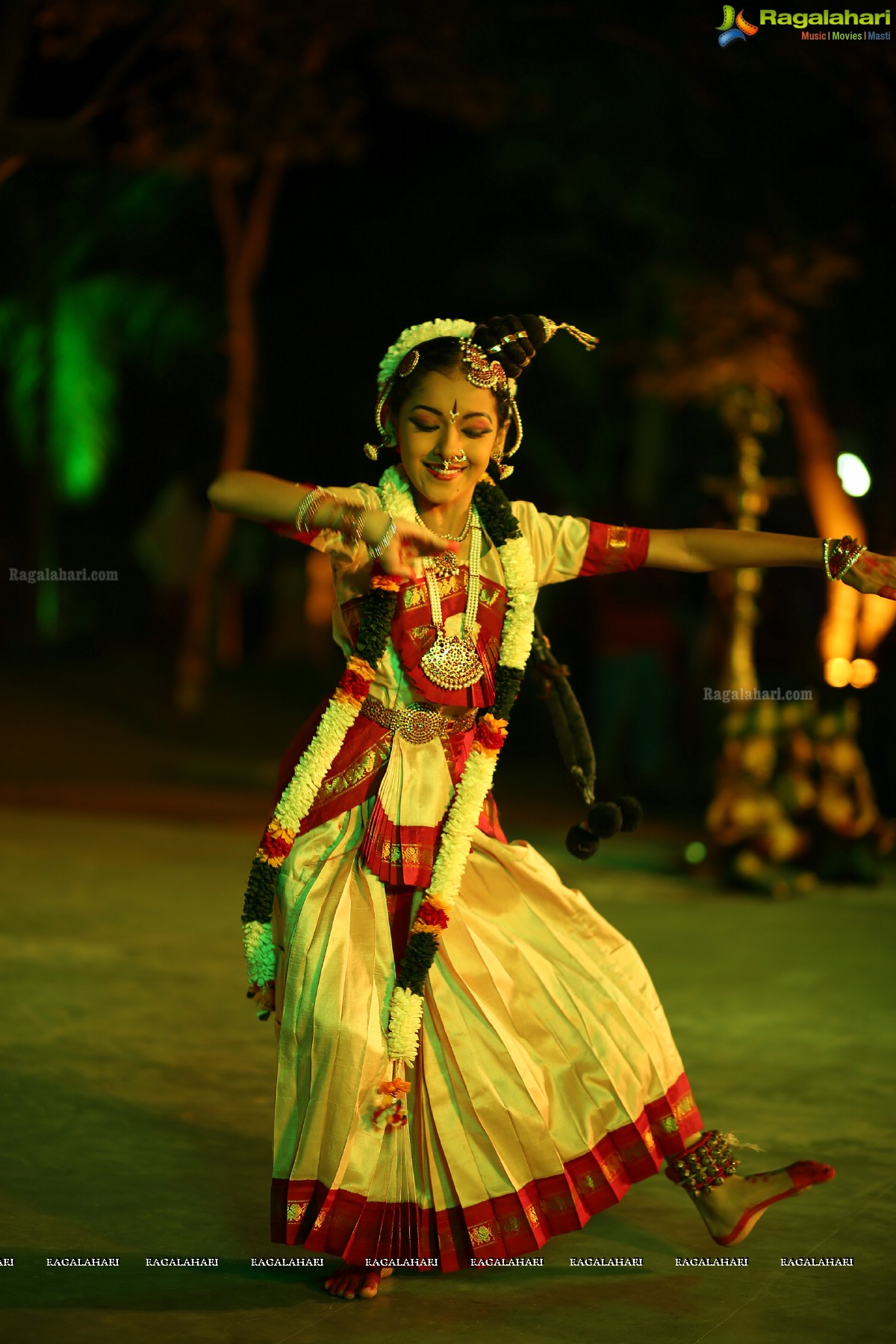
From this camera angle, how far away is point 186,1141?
508cm

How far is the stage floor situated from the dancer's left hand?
1.62 m

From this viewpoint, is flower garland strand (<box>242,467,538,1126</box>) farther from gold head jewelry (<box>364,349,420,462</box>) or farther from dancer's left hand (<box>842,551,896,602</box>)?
dancer's left hand (<box>842,551,896,602</box>)

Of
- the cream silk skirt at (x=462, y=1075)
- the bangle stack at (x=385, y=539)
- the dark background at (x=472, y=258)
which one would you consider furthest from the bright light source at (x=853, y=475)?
the bangle stack at (x=385, y=539)

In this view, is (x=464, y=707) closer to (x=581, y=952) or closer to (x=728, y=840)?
(x=581, y=952)

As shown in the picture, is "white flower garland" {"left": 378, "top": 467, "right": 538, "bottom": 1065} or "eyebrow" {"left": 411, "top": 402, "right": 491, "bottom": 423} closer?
"white flower garland" {"left": 378, "top": 467, "right": 538, "bottom": 1065}

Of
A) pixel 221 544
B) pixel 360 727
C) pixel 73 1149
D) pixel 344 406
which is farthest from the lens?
pixel 344 406

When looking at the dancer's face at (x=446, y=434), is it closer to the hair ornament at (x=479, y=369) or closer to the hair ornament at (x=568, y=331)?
the hair ornament at (x=479, y=369)

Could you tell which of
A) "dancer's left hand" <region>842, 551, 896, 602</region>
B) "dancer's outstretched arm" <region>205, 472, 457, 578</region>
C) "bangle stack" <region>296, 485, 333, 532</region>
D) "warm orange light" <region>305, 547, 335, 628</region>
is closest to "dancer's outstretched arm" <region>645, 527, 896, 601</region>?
"dancer's left hand" <region>842, 551, 896, 602</region>

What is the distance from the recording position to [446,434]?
4.21 m

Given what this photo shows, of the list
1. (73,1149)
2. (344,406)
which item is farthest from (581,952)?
(344,406)

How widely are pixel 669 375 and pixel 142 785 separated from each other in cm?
561

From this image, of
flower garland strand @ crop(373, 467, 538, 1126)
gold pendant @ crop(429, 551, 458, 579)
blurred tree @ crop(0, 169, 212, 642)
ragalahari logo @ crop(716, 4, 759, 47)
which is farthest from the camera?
blurred tree @ crop(0, 169, 212, 642)

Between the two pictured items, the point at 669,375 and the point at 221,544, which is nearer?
the point at 669,375

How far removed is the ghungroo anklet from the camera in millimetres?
4203
